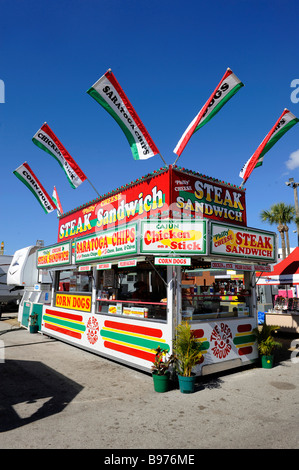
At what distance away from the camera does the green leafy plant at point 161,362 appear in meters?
6.88

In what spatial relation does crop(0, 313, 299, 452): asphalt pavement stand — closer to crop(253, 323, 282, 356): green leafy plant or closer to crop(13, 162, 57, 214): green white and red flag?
crop(253, 323, 282, 356): green leafy plant

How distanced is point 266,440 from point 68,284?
10799 mm

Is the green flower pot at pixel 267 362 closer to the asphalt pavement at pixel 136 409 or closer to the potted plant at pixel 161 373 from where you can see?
the asphalt pavement at pixel 136 409

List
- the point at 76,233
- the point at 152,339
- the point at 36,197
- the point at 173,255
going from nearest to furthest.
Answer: the point at 173,255
the point at 152,339
the point at 76,233
the point at 36,197

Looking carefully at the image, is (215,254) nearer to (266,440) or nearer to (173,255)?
(173,255)

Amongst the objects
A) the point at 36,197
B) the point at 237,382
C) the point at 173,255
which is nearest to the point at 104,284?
the point at 173,255

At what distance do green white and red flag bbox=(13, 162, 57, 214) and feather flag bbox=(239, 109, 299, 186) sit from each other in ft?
28.9

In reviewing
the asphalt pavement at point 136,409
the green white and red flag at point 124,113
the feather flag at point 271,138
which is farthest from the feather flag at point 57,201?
the feather flag at point 271,138

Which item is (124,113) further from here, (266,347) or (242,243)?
(266,347)

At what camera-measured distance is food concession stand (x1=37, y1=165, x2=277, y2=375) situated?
24.8 feet

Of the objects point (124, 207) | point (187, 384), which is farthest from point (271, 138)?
point (187, 384)

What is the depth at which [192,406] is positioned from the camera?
19.5ft

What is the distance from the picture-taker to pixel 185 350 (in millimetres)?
6988

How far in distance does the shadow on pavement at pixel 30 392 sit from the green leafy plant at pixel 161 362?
181 centimetres
